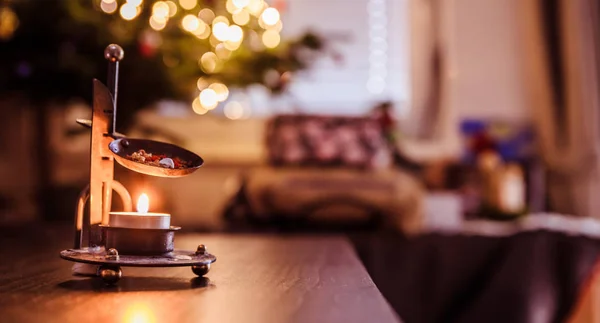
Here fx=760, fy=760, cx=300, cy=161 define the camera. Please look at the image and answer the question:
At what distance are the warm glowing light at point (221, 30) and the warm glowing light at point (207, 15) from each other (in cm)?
8

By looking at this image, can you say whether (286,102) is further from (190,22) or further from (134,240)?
(134,240)

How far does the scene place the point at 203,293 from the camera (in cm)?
58

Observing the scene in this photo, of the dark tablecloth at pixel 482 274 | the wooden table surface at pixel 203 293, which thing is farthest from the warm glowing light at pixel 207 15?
the wooden table surface at pixel 203 293

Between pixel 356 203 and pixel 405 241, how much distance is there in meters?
0.50

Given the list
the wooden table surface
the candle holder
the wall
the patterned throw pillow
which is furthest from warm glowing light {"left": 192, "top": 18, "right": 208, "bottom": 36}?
the candle holder

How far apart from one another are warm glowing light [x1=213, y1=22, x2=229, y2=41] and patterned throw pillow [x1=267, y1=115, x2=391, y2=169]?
43cm

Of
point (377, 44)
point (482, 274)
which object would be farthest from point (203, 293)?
point (377, 44)

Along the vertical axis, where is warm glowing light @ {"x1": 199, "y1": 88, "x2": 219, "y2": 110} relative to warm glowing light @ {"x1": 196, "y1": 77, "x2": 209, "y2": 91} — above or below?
below

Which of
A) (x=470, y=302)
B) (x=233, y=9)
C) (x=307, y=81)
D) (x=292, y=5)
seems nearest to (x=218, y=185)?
(x=307, y=81)

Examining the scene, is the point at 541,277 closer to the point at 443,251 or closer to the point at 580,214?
the point at 443,251

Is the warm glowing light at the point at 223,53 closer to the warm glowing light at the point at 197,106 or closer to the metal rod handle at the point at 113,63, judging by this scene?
the warm glowing light at the point at 197,106

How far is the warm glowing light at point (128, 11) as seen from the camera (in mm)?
2429

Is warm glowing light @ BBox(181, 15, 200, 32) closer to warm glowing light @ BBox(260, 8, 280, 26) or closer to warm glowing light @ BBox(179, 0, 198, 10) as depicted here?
warm glowing light @ BBox(179, 0, 198, 10)

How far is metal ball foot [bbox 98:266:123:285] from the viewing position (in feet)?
1.99
